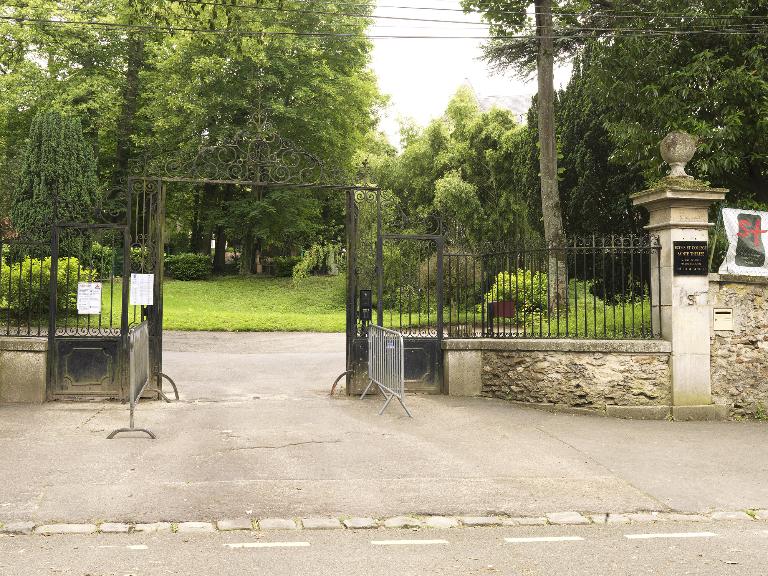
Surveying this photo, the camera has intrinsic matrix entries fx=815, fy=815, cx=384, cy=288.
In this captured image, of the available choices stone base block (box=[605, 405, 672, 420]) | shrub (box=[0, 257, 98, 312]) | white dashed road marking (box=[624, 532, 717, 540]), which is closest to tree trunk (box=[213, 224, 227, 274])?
shrub (box=[0, 257, 98, 312])

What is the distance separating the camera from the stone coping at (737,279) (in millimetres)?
11367

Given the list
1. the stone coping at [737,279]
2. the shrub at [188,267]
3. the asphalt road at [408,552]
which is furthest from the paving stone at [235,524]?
the shrub at [188,267]

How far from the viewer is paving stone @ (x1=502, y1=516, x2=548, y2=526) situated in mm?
6297

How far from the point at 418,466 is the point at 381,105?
42301mm

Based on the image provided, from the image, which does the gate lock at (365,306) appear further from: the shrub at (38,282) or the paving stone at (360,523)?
the shrub at (38,282)

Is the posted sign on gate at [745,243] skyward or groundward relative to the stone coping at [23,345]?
skyward

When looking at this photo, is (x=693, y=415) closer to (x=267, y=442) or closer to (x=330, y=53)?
(x=267, y=442)

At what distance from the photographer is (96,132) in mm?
40500

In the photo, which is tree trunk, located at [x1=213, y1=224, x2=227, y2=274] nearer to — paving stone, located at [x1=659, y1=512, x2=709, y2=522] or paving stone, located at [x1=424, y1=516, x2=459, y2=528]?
paving stone, located at [x1=424, y1=516, x2=459, y2=528]

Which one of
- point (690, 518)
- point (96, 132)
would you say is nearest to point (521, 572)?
point (690, 518)

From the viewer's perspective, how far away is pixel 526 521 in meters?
6.35

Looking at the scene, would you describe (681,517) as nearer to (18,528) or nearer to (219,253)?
(18,528)

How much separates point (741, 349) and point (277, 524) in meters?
7.92

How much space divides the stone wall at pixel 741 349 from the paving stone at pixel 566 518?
18.9 ft
